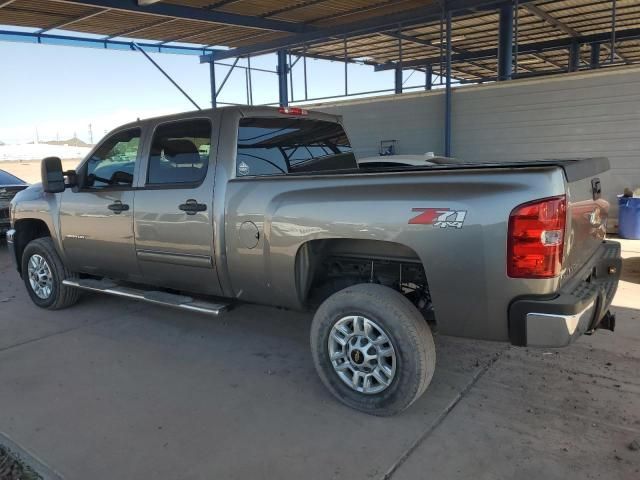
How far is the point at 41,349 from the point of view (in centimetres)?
470

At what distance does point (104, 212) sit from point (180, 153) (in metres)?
1.04

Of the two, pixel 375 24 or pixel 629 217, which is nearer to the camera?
pixel 629 217

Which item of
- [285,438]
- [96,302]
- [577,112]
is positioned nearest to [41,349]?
[96,302]

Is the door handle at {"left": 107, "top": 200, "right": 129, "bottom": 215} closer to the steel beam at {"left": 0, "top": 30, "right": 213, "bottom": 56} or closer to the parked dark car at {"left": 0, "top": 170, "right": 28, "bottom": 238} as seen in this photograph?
the parked dark car at {"left": 0, "top": 170, "right": 28, "bottom": 238}

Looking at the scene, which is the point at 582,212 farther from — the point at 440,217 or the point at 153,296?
the point at 153,296

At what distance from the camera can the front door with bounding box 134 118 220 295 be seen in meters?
4.09

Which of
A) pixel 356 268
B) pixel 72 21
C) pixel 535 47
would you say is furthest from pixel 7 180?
pixel 535 47

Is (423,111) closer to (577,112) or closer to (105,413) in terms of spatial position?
(577,112)

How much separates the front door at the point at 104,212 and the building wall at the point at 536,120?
8275mm

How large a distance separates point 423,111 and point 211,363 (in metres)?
9.33

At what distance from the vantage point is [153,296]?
4613mm

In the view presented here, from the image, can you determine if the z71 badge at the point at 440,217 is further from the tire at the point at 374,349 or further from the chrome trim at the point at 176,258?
the chrome trim at the point at 176,258

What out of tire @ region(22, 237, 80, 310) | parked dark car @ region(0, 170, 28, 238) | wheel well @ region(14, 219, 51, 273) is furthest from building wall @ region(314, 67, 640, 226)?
tire @ region(22, 237, 80, 310)

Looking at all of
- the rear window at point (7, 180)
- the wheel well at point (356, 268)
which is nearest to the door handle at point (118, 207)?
the wheel well at point (356, 268)
